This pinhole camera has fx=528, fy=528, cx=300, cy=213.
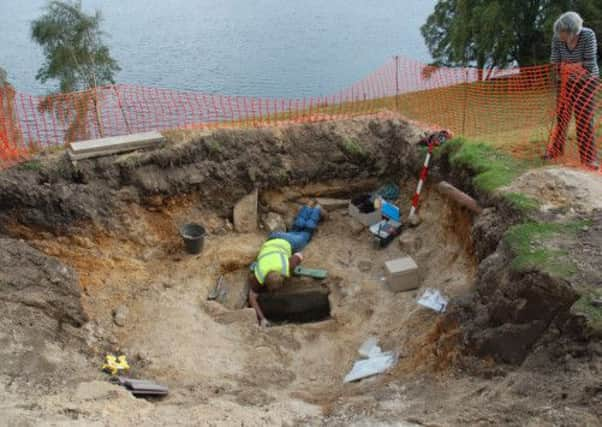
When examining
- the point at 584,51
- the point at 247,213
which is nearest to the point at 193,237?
the point at 247,213

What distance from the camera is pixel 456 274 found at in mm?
7984

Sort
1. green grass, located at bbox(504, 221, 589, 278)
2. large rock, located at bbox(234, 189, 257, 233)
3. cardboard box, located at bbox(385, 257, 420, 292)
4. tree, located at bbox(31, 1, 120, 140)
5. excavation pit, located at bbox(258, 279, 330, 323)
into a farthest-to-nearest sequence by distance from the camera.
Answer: tree, located at bbox(31, 1, 120, 140) → large rock, located at bbox(234, 189, 257, 233) → excavation pit, located at bbox(258, 279, 330, 323) → cardboard box, located at bbox(385, 257, 420, 292) → green grass, located at bbox(504, 221, 589, 278)

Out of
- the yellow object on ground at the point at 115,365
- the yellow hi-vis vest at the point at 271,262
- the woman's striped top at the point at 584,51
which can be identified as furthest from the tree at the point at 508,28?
the yellow object on ground at the point at 115,365

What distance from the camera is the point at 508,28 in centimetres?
1650

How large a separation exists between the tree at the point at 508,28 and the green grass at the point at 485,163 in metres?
8.99

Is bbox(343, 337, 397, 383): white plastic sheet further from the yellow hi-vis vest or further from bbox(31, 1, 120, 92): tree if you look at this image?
bbox(31, 1, 120, 92): tree

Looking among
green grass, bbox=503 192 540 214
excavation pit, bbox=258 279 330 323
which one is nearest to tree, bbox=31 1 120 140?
excavation pit, bbox=258 279 330 323

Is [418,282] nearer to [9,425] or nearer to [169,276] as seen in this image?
[169,276]

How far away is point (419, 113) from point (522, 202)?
256 inches

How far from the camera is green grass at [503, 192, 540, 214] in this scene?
22.8 feet

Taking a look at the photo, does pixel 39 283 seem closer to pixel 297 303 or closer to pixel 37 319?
pixel 37 319

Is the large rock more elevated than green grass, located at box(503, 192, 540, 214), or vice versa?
green grass, located at box(503, 192, 540, 214)

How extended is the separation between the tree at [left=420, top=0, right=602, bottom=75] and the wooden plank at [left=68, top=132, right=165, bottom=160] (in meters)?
11.6

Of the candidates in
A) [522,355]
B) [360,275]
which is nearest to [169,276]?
[360,275]
